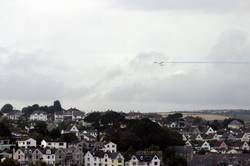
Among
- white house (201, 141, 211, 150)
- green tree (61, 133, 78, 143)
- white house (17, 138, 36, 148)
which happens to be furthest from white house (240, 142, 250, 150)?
white house (17, 138, 36, 148)

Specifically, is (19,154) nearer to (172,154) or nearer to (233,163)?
(172,154)

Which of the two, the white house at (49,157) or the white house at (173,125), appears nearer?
the white house at (49,157)

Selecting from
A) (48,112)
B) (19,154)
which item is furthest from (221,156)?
(48,112)

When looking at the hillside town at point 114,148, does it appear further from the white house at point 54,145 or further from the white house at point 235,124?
the white house at point 235,124

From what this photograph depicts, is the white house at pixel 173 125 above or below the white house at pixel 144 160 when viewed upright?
above

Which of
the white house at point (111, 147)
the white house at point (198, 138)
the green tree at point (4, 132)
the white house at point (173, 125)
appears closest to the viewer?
the white house at point (111, 147)

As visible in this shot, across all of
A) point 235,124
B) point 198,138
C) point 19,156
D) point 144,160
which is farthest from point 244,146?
point 235,124

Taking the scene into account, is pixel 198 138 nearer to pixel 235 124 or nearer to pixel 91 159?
pixel 91 159

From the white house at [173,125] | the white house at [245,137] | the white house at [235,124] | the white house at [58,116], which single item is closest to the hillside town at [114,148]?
the white house at [245,137]
